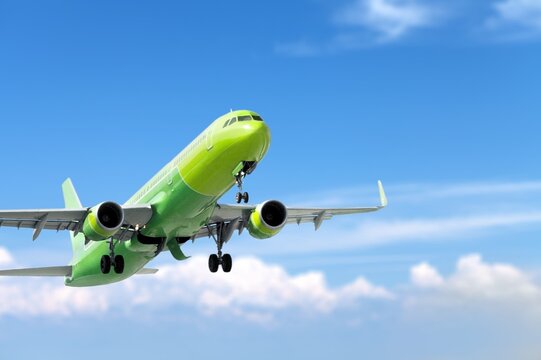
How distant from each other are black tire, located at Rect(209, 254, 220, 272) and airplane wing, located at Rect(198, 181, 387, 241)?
120 centimetres

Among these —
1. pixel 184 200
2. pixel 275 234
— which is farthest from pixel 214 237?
pixel 184 200

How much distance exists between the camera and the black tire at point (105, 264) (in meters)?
43.1

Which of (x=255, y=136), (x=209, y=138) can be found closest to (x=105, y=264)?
(x=209, y=138)

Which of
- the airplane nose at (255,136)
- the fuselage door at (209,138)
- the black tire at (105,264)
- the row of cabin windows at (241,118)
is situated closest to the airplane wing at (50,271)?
the black tire at (105,264)

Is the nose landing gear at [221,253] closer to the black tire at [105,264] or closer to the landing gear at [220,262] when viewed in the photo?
the landing gear at [220,262]

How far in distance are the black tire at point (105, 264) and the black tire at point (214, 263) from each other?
5129mm

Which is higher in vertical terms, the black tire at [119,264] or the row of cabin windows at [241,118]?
the row of cabin windows at [241,118]

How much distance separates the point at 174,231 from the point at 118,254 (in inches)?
192

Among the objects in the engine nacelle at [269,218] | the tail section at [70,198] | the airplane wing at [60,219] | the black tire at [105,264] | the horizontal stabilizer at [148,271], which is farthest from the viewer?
the tail section at [70,198]

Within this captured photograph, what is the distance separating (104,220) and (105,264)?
4735 millimetres

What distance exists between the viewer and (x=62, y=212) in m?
40.7

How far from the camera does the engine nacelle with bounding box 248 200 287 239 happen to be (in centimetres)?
4128

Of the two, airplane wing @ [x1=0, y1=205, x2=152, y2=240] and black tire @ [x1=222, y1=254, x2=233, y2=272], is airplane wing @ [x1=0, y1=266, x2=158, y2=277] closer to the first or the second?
airplane wing @ [x1=0, y1=205, x2=152, y2=240]

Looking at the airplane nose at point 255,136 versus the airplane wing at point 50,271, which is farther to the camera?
the airplane wing at point 50,271
